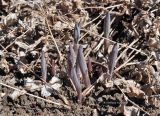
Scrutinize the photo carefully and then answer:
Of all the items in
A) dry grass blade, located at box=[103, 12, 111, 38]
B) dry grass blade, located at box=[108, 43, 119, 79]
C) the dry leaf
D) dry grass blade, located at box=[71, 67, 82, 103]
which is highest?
dry grass blade, located at box=[103, 12, 111, 38]

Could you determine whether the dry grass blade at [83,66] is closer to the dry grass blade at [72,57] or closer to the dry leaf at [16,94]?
the dry grass blade at [72,57]

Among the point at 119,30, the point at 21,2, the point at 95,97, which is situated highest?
the point at 21,2

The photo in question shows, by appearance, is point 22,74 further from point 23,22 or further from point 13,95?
point 23,22

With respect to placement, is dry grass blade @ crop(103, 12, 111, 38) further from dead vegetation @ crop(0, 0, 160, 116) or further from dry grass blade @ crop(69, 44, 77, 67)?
dry grass blade @ crop(69, 44, 77, 67)

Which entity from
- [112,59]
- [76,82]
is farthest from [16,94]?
[112,59]

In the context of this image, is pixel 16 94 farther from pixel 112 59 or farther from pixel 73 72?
pixel 112 59

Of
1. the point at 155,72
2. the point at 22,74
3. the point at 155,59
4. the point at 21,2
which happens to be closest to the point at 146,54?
the point at 155,59

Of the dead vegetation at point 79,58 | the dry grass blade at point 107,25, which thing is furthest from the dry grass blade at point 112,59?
the dry grass blade at point 107,25

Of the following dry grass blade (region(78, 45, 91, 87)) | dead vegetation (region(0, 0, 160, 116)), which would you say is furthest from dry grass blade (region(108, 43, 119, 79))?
dry grass blade (region(78, 45, 91, 87))

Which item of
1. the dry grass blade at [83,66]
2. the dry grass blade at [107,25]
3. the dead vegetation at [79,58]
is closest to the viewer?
the dry grass blade at [83,66]
